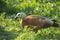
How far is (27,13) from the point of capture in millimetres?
10734

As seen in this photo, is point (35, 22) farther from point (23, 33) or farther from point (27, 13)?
point (27, 13)

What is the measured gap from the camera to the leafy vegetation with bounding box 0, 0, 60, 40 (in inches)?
336

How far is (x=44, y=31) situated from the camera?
8836mm

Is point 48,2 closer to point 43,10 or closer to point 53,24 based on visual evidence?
point 43,10

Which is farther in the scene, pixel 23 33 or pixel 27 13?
pixel 27 13

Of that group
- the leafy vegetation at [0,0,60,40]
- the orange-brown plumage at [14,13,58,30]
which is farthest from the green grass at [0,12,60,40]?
the orange-brown plumage at [14,13,58,30]

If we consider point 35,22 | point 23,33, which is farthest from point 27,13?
point 23,33

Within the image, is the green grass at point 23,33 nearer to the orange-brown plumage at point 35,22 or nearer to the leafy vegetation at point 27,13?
the leafy vegetation at point 27,13

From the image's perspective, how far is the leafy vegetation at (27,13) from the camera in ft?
28.0

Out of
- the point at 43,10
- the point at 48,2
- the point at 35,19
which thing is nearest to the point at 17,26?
the point at 35,19

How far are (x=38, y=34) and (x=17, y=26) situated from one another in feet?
3.58

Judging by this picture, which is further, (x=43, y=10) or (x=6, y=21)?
(x=43, y=10)

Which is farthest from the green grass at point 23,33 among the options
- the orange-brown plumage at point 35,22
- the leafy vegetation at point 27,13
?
the orange-brown plumage at point 35,22

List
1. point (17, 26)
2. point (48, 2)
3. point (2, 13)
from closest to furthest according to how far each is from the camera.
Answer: point (17, 26)
point (2, 13)
point (48, 2)
